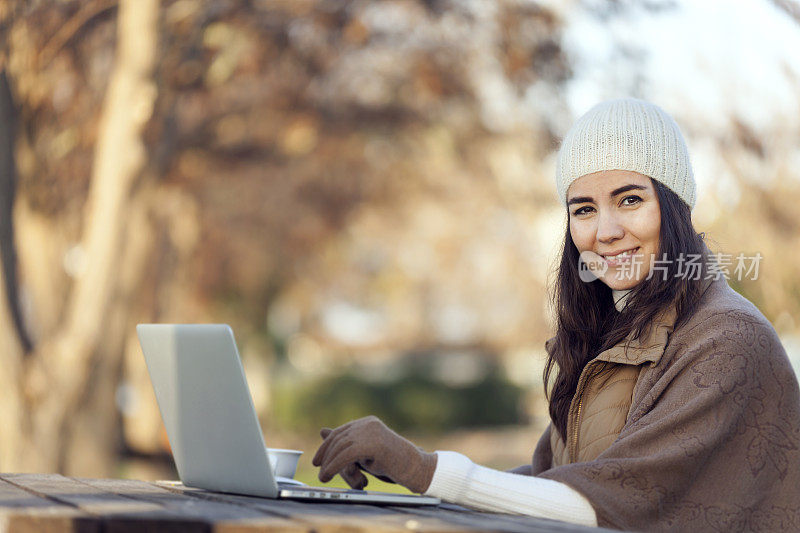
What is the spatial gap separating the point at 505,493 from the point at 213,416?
2.18 feet

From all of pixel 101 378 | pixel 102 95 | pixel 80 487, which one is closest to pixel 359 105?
pixel 102 95

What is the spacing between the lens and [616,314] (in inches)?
124

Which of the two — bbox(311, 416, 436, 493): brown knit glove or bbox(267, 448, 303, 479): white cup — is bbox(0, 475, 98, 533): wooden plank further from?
bbox(267, 448, 303, 479): white cup

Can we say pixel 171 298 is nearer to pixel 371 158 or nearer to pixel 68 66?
pixel 371 158

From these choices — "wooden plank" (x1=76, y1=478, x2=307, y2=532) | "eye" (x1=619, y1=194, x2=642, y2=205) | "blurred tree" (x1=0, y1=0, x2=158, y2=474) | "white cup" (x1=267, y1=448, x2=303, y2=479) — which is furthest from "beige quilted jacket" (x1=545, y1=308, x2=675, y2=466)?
"blurred tree" (x1=0, y1=0, x2=158, y2=474)

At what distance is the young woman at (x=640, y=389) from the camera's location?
2.36 metres

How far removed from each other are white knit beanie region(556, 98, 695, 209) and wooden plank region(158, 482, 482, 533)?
1259 millimetres

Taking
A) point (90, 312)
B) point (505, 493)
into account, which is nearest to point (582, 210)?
point (505, 493)

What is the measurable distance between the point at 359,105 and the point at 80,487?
6768 mm

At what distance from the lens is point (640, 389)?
2.64m

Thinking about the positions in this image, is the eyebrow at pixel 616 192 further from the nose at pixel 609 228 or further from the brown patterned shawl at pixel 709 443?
the brown patterned shawl at pixel 709 443

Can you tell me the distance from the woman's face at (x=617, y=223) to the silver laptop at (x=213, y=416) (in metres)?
0.98

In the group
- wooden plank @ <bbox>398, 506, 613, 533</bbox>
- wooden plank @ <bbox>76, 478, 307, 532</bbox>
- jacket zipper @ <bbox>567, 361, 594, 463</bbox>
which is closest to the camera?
wooden plank @ <bbox>76, 478, 307, 532</bbox>

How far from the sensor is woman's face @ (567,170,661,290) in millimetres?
2928
